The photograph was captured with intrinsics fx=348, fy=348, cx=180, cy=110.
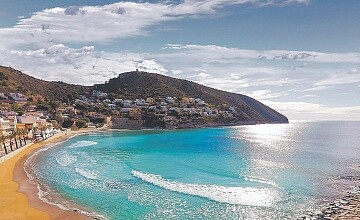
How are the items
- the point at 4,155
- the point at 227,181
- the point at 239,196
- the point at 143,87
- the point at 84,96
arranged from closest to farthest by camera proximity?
the point at 239,196 < the point at 227,181 < the point at 4,155 < the point at 84,96 < the point at 143,87

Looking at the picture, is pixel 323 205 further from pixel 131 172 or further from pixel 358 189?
pixel 131 172

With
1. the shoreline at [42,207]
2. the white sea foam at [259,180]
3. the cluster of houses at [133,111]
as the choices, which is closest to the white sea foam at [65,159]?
the shoreline at [42,207]

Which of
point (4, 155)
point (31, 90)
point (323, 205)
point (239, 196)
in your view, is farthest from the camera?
point (31, 90)

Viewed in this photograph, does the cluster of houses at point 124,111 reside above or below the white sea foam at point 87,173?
above

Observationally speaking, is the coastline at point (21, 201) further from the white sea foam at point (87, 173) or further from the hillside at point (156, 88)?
the hillside at point (156, 88)

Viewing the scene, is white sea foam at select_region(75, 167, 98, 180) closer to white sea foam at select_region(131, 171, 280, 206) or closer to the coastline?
the coastline

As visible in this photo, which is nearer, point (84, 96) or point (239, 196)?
point (239, 196)

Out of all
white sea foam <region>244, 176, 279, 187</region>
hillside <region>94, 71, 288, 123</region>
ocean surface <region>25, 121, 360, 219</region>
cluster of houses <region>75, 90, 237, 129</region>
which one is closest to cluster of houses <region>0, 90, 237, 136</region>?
cluster of houses <region>75, 90, 237, 129</region>

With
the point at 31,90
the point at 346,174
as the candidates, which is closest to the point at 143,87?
the point at 31,90
